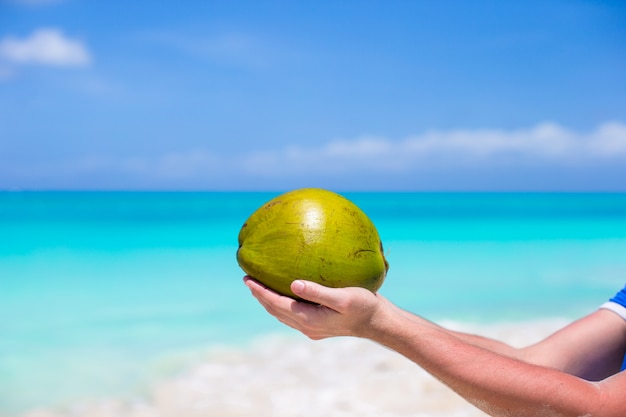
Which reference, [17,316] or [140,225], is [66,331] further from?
[140,225]

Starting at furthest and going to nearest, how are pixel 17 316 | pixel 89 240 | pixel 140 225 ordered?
pixel 140 225
pixel 89 240
pixel 17 316

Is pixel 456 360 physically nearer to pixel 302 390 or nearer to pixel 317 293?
pixel 317 293

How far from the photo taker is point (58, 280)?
12898mm

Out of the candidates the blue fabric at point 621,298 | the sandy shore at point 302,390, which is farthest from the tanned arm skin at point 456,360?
the sandy shore at point 302,390

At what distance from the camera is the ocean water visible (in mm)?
5680

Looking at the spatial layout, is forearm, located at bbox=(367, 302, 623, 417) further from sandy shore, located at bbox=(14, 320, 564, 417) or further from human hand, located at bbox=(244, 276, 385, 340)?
sandy shore, located at bbox=(14, 320, 564, 417)

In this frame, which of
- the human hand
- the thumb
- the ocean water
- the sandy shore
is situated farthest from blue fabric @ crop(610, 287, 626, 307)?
the ocean water

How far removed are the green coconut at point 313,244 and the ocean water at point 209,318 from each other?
349 cm

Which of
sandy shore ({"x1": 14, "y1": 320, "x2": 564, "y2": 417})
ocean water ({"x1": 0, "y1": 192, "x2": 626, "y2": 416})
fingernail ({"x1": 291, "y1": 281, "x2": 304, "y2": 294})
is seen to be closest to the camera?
fingernail ({"x1": 291, "y1": 281, "x2": 304, "y2": 294})

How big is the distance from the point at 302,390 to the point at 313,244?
394 centimetres

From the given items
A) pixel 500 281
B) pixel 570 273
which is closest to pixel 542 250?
pixel 570 273

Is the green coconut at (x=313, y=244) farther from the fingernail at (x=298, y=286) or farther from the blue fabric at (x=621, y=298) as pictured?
the blue fabric at (x=621, y=298)

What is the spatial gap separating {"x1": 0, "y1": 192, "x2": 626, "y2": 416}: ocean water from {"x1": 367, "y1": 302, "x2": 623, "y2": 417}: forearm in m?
3.32

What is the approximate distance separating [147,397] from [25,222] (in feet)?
84.1
